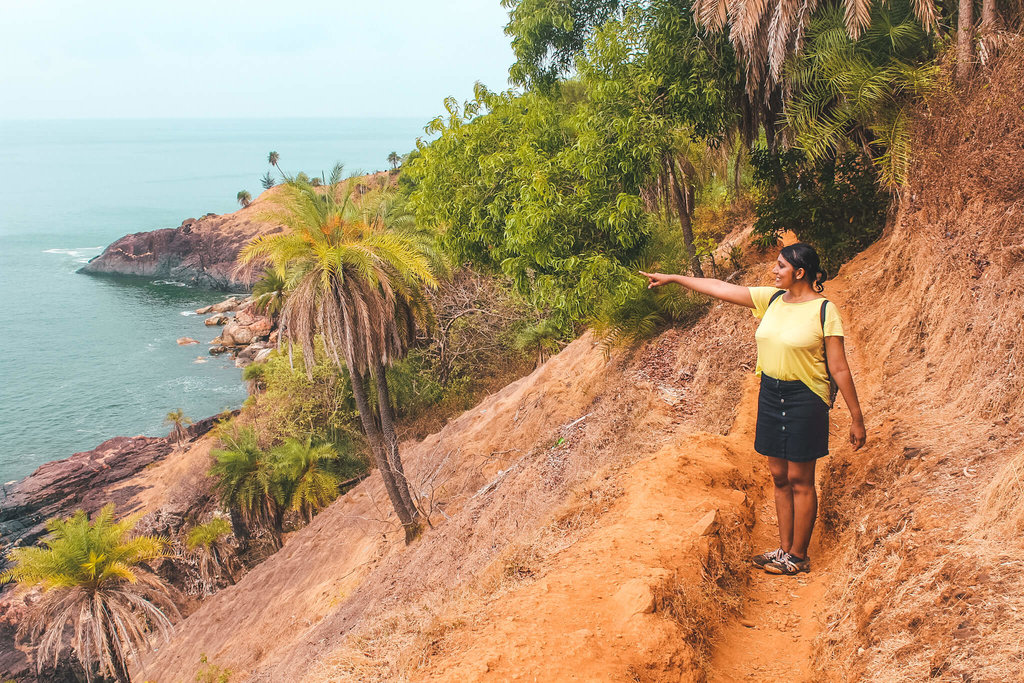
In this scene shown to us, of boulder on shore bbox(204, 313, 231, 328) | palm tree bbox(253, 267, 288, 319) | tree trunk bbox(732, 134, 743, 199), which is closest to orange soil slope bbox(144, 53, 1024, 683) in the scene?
tree trunk bbox(732, 134, 743, 199)

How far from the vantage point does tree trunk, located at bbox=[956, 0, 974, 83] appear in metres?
8.19

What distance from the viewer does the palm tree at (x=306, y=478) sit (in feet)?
87.0

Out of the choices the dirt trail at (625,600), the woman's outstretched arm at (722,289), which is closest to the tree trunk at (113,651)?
the dirt trail at (625,600)

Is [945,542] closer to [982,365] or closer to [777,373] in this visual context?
[777,373]

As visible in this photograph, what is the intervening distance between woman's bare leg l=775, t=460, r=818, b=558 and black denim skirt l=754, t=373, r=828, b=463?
85 mm

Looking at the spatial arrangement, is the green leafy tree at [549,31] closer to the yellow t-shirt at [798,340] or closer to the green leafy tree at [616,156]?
the green leafy tree at [616,156]

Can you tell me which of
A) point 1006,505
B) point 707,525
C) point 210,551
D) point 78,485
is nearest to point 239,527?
point 210,551

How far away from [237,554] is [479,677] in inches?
1014

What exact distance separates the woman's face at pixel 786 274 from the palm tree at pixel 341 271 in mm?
11677

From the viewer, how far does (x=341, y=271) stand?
1541 centimetres

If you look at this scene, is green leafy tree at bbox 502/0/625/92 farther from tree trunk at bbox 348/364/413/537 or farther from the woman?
the woman

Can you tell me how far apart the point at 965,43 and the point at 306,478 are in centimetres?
2449

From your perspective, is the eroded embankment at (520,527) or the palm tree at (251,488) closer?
the eroded embankment at (520,527)

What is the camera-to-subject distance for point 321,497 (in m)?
26.7
